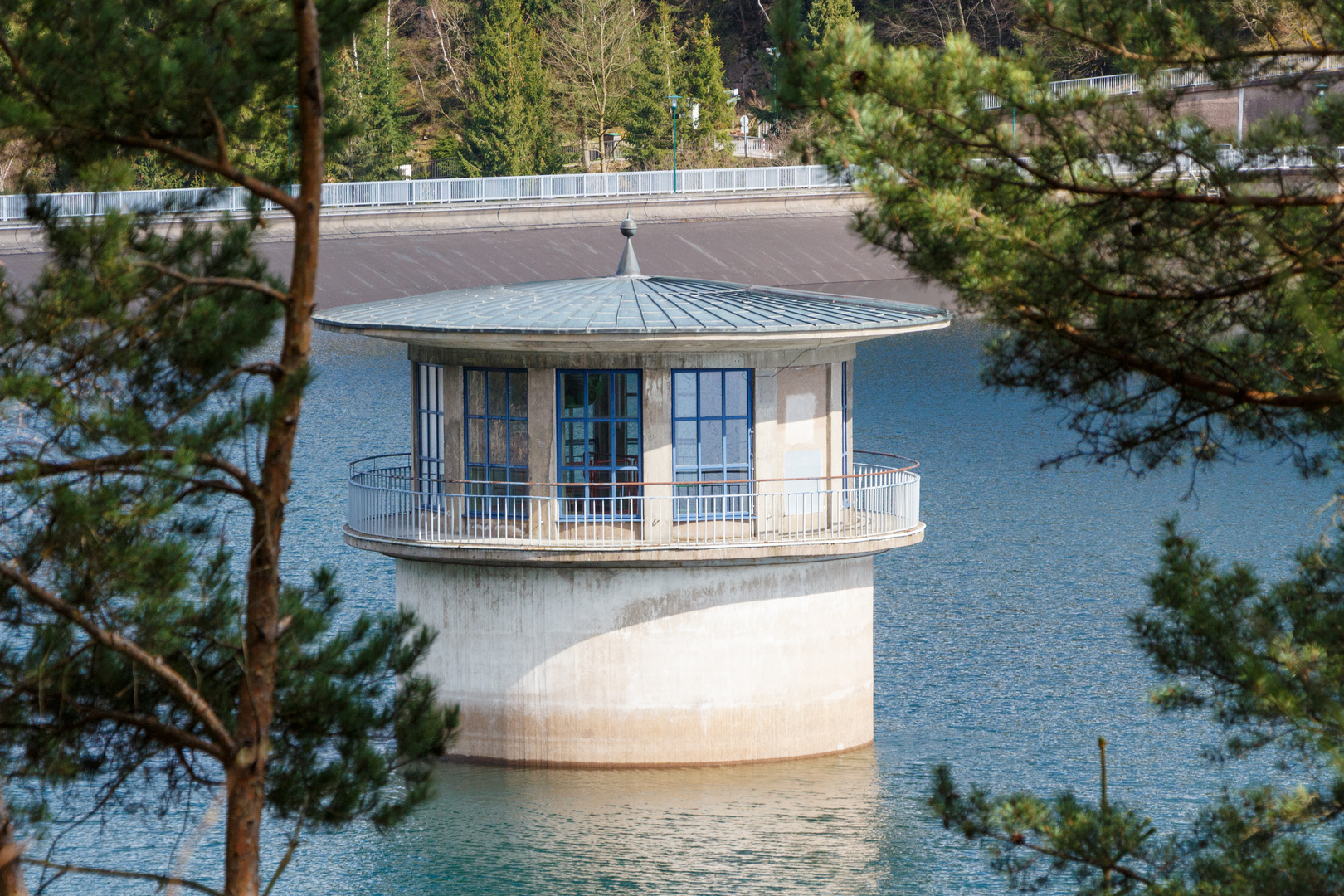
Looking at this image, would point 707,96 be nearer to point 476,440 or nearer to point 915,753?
point 915,753

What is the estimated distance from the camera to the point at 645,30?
10500 cm

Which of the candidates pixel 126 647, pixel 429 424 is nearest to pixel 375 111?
pixel 429 424

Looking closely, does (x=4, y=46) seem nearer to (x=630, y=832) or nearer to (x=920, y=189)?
(x=920, y=189)

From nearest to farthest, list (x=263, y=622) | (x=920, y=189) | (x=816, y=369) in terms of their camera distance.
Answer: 1. (x=920, y=189)
2. (x=263, y=622)
3. (x=816, y=369)

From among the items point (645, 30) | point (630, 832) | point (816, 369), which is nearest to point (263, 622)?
point (630, 832)

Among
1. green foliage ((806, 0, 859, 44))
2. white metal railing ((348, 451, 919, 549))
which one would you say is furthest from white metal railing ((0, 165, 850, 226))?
white metal railing ((348, 451, 919, 549))

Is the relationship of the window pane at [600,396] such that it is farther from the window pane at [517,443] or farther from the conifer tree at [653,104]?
the conifer tree at [653,104]

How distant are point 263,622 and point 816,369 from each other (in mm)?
11671

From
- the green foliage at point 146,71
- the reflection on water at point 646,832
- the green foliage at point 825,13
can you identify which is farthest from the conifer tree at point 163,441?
the green foliage at point 825,13

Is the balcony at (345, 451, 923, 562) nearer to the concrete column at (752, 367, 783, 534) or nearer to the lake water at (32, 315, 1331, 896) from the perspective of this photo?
the concrete column at (752, 367, 783, 534)

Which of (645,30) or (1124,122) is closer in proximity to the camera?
(1124,122)

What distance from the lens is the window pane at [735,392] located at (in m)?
23.4

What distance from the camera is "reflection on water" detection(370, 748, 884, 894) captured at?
21109 millimetres

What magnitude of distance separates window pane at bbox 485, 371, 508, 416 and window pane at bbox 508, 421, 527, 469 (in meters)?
0.22
